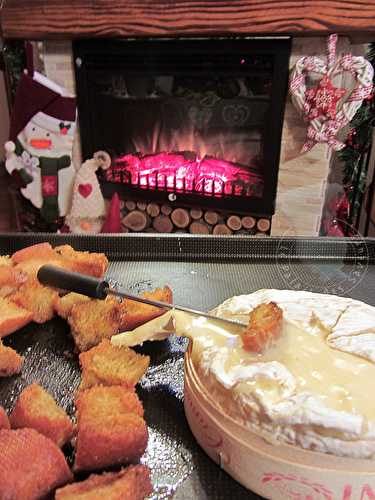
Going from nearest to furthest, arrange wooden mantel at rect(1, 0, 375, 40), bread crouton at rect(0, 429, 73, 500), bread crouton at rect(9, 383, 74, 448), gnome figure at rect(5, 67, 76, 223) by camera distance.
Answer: bread crouton at rect(0, 429, 73, 500) < bread crouton at rect(9, 383, 74, 448) < wooden mantel at rect(1, 0, 375, 40) < gnome figure at rect(5, 67, 76, 223)

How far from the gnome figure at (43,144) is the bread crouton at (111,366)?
6.09 feet

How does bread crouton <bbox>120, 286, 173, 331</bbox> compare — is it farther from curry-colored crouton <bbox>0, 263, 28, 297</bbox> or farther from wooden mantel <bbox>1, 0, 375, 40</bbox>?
wooden mantel <bbox>1, 0, 375, 40</bbox>

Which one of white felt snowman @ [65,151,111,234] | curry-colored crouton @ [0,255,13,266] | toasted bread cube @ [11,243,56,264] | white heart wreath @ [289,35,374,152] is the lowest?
white felt snowman @ [65,151,111,234]

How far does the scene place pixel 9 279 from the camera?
1122 millimetres

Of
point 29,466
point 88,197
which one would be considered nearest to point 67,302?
point 29,466

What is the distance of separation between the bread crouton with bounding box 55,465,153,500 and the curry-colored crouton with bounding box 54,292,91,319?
460 millimetres

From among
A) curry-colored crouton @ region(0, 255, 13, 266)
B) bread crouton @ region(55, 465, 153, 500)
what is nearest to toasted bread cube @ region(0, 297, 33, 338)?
curry-colored crouton @ region(0, 255, 13, 266)

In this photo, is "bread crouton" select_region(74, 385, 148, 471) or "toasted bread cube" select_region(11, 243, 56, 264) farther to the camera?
"toasted bread cube" select_region(11, 243, 56, 264)

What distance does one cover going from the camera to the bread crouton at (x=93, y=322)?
3.23 feet

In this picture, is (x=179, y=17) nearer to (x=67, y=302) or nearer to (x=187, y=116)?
(x=187, y=116)

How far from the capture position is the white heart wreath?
2.04 metres

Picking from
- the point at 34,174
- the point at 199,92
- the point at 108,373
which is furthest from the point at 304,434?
the point at 34,174

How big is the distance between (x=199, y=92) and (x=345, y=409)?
6.90 ft

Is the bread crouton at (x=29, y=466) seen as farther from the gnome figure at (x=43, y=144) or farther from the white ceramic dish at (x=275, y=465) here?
the gnome figure at (x=43, y=144)
